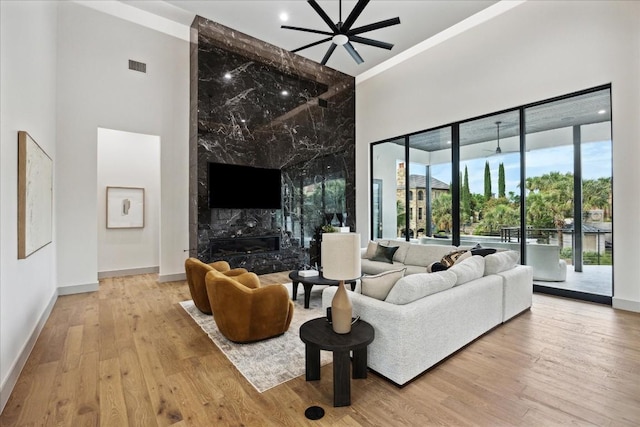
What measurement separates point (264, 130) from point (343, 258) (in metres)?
5.19

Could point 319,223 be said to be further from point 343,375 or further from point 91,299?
point 343,375

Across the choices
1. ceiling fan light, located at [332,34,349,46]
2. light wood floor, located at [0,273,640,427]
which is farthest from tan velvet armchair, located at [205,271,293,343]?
ceiling fan light, located at [332,34,349,46]

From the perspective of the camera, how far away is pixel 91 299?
4.69 meters

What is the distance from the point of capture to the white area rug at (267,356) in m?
2.42

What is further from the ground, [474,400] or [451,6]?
[451,6]

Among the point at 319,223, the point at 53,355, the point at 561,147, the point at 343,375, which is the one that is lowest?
the point at 53,355

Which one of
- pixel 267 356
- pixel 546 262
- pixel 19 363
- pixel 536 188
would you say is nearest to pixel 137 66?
pixel 19 363

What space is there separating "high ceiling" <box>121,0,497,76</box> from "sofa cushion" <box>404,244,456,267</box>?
4209 millimetres

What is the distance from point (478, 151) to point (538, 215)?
155 centimetres

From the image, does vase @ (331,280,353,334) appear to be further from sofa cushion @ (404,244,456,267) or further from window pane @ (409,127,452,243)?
window pane @ (409,127,452,243)

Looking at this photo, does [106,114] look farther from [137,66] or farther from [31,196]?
[31,196]

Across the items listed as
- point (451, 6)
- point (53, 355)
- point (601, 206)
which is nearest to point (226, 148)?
point (53, 355)

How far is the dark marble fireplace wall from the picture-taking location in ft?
19.1

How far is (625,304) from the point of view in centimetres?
404
